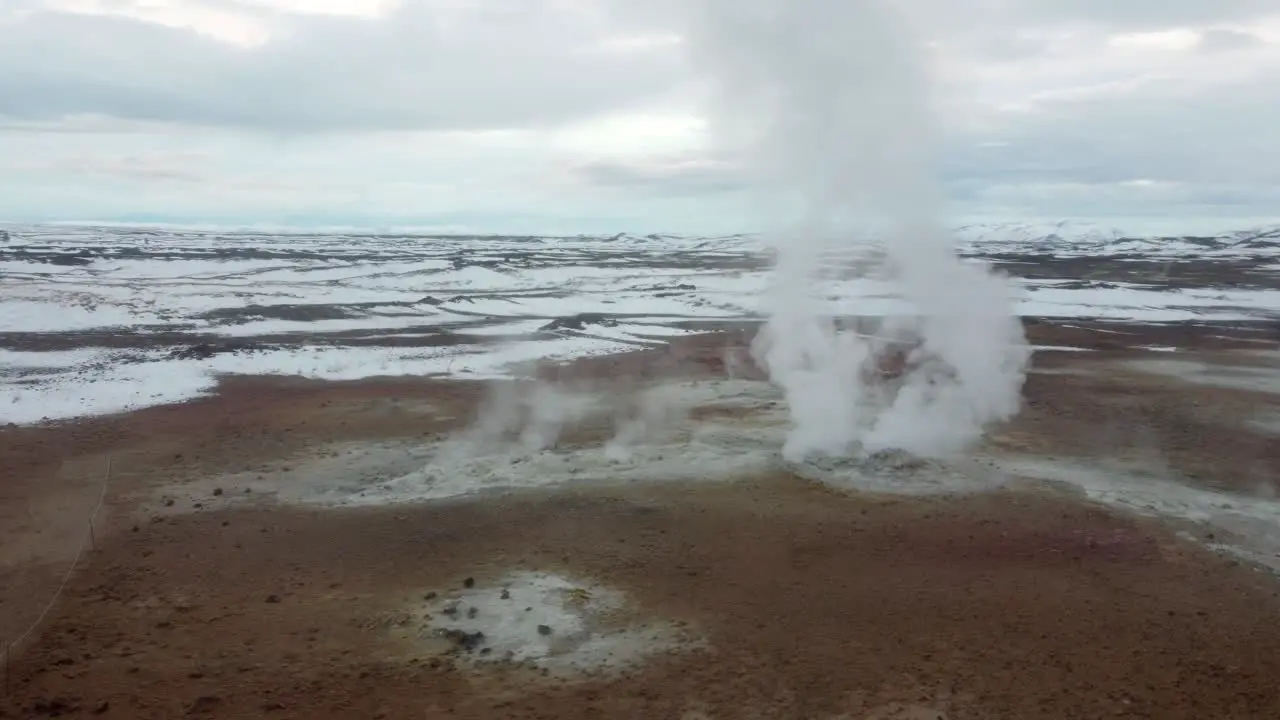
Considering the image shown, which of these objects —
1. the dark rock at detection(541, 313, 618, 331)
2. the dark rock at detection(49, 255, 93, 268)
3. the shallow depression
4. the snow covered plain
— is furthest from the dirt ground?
the dark rock at detection(49, 255, 93, 268)

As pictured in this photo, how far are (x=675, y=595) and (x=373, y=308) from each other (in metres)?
40.8

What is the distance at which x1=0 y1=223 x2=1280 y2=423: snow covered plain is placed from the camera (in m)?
29.4

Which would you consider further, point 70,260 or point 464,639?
point 70,260

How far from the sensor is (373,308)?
4916cm

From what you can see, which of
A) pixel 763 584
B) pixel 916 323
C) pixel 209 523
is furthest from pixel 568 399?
pixel 916 323

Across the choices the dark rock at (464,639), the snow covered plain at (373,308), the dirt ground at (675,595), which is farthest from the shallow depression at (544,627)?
the snow covered plain at (373,308)

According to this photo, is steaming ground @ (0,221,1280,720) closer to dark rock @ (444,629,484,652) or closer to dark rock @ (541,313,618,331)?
dark rock @ (444,629,484,652)

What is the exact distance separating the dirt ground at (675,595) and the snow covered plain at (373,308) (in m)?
9.96

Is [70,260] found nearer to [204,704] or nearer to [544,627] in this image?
[204,704]

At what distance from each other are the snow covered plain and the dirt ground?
996cm

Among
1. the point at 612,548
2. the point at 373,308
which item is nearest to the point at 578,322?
the point at 373,308

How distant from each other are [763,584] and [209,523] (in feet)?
31.6

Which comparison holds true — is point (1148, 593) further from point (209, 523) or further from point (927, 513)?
point (209, 523)

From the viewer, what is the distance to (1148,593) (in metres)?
12.2
